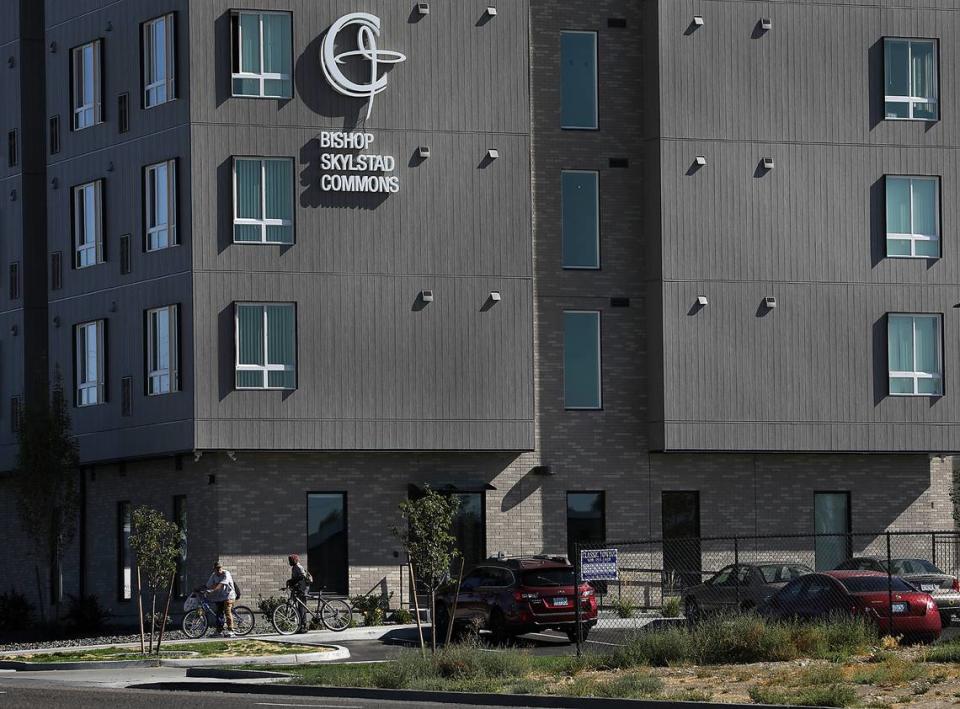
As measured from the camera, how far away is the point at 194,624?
36719 millimetres

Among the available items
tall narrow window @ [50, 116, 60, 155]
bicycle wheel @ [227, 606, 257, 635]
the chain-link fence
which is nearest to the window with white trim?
the chain-link fence

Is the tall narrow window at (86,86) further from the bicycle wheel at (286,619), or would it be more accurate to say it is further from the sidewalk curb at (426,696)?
the sidewalk curb at (426,696)

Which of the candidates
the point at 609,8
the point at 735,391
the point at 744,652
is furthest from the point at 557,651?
the point at 609,8

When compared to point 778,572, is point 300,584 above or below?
below

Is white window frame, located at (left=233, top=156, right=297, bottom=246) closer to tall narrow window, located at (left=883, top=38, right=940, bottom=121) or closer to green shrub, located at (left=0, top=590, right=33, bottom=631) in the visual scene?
green shrub, located at (left=0, top=590, right=33, bottom=631)

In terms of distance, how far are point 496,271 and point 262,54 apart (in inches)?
287

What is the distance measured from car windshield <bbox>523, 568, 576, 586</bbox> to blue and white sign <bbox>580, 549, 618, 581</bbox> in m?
3.99

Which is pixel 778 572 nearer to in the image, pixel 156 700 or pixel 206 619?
pixel 206 619

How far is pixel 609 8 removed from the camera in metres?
44.6

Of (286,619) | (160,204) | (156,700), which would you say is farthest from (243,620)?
(156,700)

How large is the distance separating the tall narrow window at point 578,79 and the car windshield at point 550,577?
14.3 m

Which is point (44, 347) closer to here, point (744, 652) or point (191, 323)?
point (191, 323)

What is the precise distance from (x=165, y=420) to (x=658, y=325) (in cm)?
1176

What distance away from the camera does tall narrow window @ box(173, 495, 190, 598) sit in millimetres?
41719
